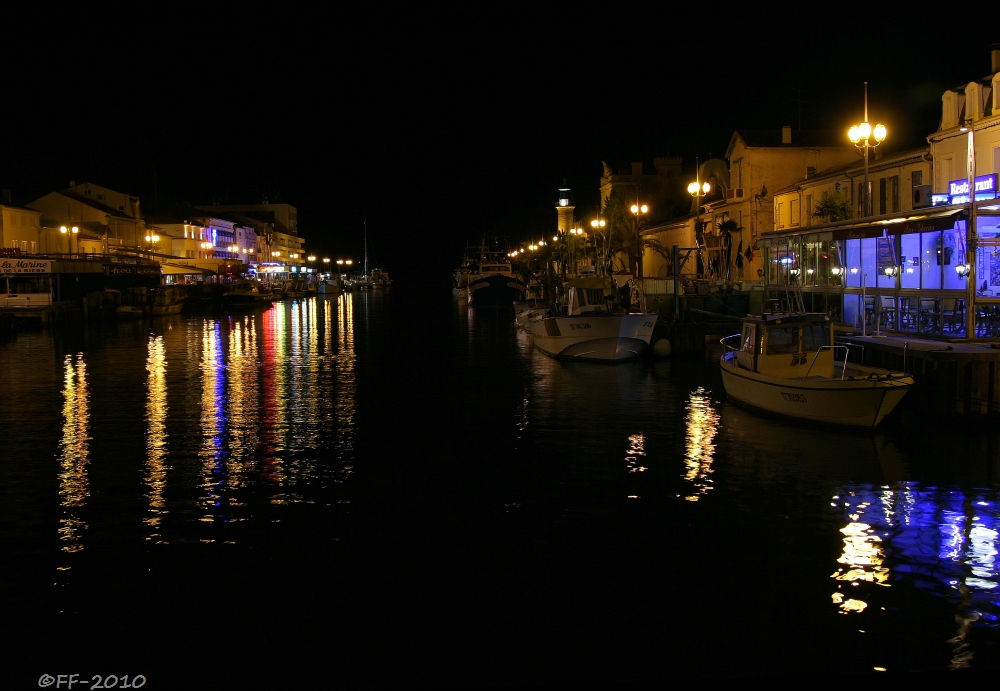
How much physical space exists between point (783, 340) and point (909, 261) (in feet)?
23.6

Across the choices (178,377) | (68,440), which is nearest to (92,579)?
(68,440)

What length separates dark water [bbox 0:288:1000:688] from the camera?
9617 mm

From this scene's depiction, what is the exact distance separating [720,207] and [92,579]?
55.0 m

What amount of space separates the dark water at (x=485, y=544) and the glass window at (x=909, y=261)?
722 cm

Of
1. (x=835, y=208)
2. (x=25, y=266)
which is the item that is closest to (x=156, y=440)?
(x=835, y=208)

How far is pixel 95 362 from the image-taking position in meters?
37.6

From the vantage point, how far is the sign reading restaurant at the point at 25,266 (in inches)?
2312

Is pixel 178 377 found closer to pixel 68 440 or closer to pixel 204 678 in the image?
pixel 68 440

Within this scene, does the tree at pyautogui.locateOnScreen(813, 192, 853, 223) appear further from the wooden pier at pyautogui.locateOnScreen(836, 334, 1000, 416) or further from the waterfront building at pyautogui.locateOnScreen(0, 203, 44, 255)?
the waterfront building at pyautogui.locateOnScreen(0, 203, 44, 255)

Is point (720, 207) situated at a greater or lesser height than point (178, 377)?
greater

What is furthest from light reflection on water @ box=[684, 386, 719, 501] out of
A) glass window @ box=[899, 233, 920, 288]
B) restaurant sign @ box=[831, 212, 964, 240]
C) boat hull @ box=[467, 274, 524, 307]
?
boat hull @ box=[467, 274, 524, 307]

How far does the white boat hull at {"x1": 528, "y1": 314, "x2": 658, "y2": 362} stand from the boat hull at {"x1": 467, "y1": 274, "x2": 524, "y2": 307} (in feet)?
179

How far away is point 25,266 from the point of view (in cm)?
5981

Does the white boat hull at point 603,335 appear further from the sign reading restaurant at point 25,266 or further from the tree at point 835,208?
the sign reading restaurant at point 25,266
